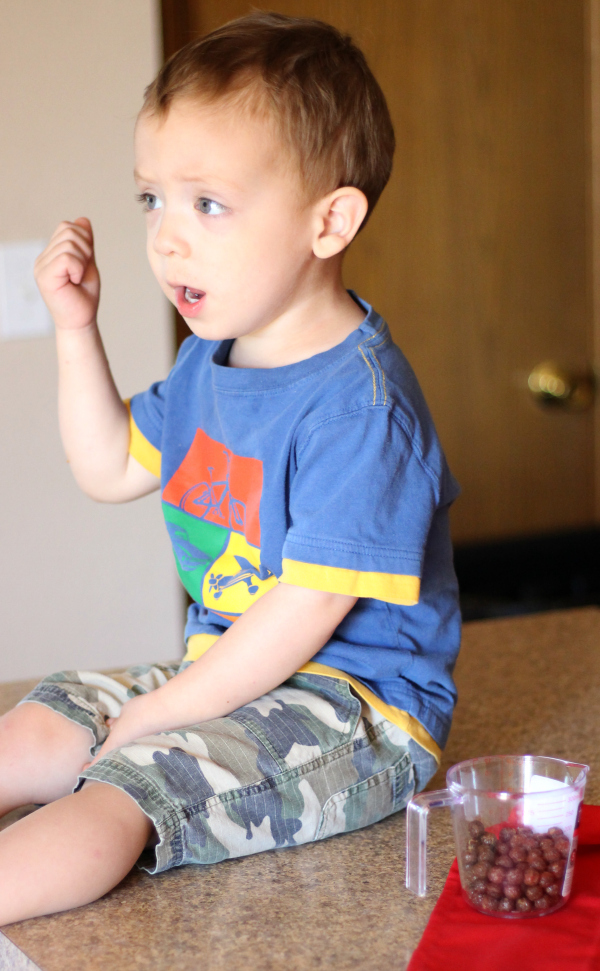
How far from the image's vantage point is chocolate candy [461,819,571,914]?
0.63 metres

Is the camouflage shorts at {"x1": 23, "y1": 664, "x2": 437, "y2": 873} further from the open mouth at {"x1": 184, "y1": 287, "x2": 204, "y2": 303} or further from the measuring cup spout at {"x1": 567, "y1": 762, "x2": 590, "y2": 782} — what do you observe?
the open mouth at {"x1": 184, "y1": 287, "x2": 204, "y2": 303}

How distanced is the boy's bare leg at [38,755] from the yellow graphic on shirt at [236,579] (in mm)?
163

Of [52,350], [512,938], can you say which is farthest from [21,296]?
[512,938]

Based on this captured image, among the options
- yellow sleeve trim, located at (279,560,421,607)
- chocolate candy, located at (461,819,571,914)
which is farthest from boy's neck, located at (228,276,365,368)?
chocolate candy, located at (461,819,571,914)

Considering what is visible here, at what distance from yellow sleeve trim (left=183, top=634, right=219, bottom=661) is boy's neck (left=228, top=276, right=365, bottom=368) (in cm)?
25

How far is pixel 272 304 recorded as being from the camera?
2.82 ft

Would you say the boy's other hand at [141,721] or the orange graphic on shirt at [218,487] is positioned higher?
the orange graphic on shirt at [218,487]

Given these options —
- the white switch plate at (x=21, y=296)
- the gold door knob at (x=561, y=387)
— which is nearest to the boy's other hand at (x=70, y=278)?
the white switch plate at (x=21, y=296)

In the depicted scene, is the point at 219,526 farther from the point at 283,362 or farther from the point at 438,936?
the point at 438,936

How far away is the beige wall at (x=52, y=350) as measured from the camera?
1617 mm

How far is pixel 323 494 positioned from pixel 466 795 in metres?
0.26

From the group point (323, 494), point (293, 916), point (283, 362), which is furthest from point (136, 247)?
point (293, 916)

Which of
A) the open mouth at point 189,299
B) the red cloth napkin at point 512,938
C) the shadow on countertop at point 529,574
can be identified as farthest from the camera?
the shadow on countertop at point 529,574

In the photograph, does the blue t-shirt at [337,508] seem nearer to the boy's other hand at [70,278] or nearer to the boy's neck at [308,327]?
the boy's neck at [308,327]
